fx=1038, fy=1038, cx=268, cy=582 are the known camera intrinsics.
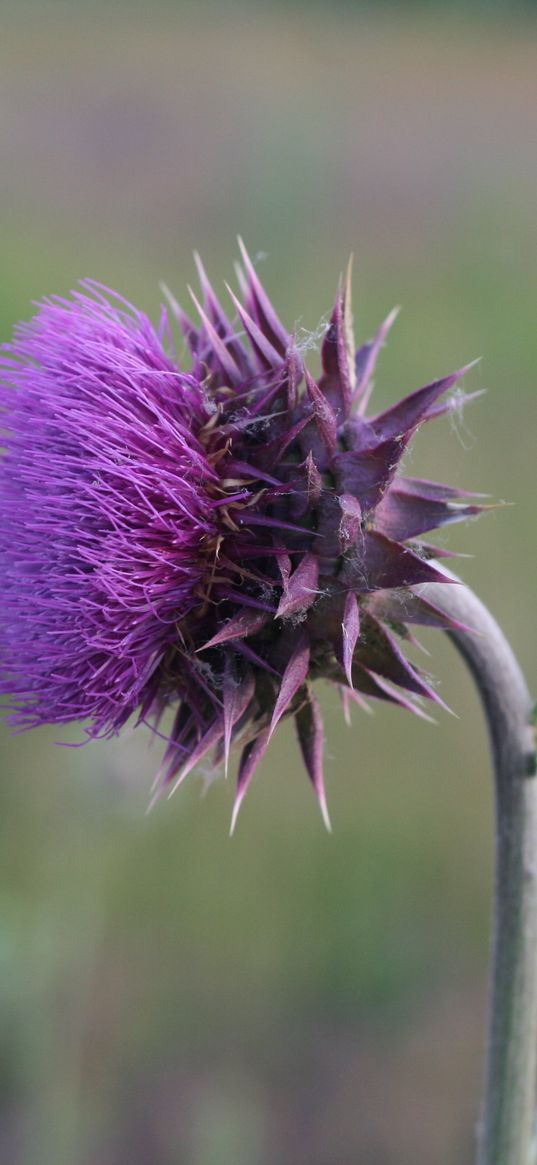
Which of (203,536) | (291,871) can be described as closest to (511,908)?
(203,536)

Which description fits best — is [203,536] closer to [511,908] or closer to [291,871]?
[511,908]

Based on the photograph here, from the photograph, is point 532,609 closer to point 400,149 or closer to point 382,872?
point 382,872

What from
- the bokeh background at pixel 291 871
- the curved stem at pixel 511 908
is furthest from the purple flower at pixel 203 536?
the bokeh background at pixel 291 871

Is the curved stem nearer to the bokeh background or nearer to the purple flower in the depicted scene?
the purple flower

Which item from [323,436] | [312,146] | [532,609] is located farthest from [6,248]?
[323,436]

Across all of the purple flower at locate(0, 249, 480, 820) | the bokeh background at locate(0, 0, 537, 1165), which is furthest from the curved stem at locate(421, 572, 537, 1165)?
the bokeh background at locate(0, 0, 537, 1165)

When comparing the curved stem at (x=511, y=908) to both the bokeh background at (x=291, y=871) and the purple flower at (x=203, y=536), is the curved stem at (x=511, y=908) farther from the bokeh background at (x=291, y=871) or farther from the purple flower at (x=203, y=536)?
the bokeh background at (x=291, y=871)
